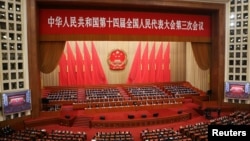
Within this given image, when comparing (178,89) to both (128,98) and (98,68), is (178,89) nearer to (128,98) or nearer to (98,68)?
(128,98)

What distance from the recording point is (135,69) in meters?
23.9

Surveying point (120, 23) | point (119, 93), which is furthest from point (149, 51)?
point (120, 23)

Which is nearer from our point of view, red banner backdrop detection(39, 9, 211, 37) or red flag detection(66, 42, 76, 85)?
red banner backdrop detection(39, 9, 211, 37)

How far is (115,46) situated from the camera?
923 inches

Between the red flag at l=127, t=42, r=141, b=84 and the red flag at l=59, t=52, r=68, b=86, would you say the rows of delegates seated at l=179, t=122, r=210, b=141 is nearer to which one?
the red flag at l=127, t=42, r=141, b=84

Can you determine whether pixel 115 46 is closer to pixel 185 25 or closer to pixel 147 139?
pixel 185 25

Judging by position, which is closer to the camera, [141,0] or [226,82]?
[141,0]

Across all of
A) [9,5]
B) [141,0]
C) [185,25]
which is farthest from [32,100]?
[185,25]

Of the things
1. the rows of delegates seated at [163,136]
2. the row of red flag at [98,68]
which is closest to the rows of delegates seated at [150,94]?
the row of red flag at [98,68]

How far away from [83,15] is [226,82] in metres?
11.5

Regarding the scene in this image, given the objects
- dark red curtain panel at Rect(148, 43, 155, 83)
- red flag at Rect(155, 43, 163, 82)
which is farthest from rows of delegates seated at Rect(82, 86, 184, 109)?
red flag at Rect(155, 43, 163, 82)

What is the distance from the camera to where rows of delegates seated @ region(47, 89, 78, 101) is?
60.5 feet

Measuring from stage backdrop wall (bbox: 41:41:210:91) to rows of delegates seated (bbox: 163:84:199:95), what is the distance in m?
1.16

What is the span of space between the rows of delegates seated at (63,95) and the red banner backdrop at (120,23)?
17.8 feet
